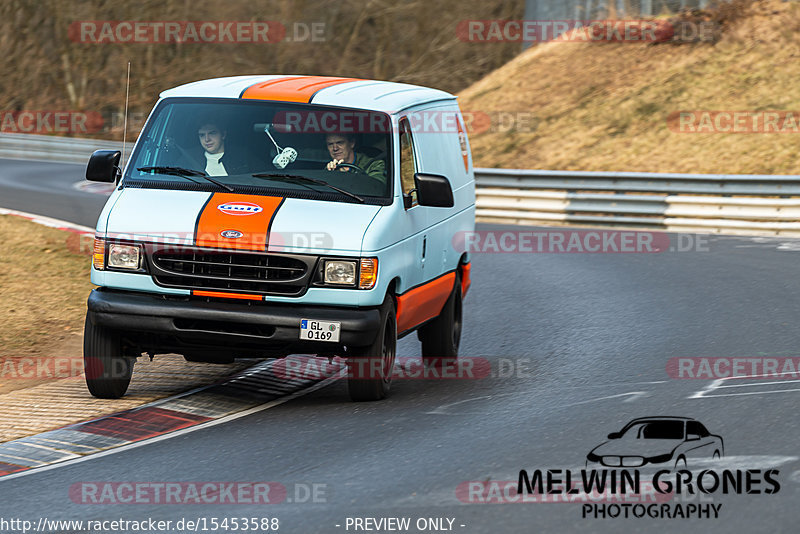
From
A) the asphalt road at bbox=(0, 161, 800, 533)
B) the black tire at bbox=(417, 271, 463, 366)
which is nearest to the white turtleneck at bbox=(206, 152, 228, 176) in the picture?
the asphalt road at bbox=(0, 161, 800, 533)

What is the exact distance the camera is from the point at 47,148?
3850 cm

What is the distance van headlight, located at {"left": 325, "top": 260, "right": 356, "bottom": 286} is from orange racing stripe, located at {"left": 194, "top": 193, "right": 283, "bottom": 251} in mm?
435

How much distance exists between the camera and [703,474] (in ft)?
21.0

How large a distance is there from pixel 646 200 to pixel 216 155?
15.2 meters

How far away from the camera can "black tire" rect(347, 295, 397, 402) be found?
8.20m

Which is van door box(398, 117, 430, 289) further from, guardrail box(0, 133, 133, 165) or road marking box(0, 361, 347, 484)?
guardrail box(0, 133, 133, 165)

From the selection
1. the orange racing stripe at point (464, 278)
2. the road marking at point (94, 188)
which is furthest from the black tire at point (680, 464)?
the road marking at point (94, 188)

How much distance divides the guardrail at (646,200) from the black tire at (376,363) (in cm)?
1389

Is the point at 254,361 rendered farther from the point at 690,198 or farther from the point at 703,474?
the point at 690,198

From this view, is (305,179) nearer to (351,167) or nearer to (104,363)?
(351,167)

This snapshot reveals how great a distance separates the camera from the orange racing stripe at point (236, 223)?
7941 mm

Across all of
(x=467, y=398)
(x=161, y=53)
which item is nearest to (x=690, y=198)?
(x=467, y=398)

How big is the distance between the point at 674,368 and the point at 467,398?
1.87 m

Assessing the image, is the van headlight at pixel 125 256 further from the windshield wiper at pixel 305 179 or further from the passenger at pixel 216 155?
the windshield wiper at pixel 305 179
